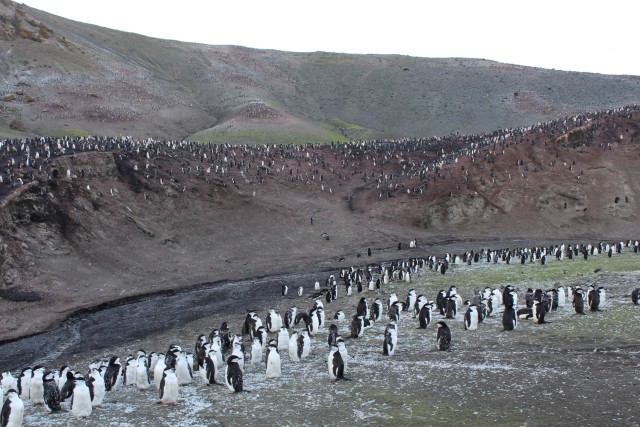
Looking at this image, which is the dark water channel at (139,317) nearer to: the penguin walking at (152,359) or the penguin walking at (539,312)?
the penguin walking at (152,359)

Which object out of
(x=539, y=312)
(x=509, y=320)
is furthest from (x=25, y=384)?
(x=539, y=312)

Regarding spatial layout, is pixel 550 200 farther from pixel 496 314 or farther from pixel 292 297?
pixel 496 314

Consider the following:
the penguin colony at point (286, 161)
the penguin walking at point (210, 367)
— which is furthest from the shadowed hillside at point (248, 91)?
the penguin walking at point (210, 367)

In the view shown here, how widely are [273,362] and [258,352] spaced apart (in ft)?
8.81

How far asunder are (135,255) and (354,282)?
1648cm

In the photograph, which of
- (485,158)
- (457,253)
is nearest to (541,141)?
(485,158)

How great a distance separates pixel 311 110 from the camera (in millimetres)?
125812

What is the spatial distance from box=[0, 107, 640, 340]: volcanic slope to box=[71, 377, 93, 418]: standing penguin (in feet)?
52.8

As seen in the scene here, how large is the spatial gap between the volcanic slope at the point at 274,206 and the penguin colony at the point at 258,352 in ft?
42.0

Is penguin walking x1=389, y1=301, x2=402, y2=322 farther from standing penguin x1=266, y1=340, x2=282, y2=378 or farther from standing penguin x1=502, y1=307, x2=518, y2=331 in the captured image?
standing penguin x1=266, y1=340, x2=282, y2=378

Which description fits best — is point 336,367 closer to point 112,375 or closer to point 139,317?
point 112,375

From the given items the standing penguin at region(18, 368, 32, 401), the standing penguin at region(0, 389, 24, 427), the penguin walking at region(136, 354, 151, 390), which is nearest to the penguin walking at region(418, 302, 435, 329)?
the penguin walking at region(136, 354, 151, 390)

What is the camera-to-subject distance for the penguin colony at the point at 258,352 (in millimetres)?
16672

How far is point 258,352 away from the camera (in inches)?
830
